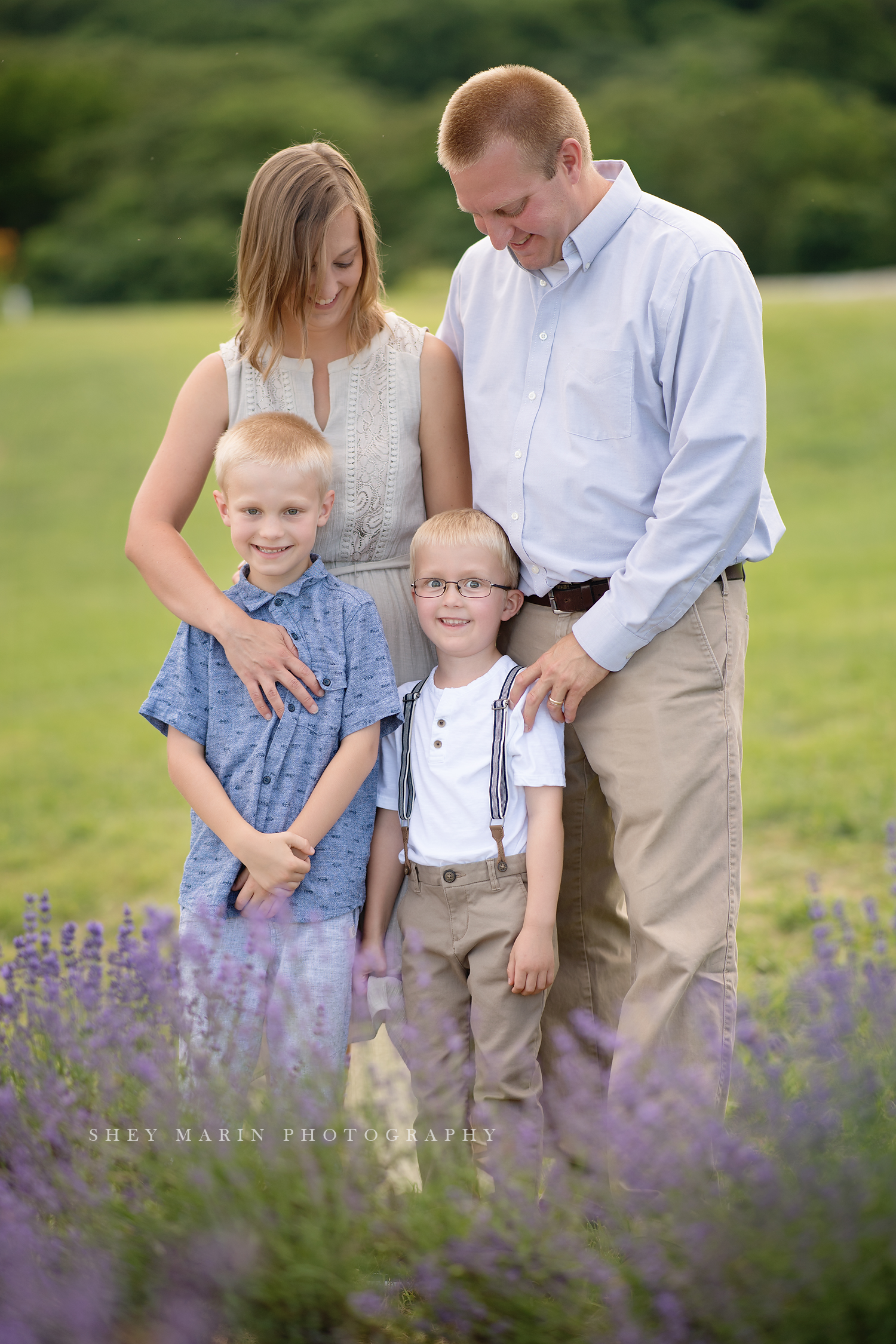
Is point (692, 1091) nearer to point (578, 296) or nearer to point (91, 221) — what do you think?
point (578, 296)

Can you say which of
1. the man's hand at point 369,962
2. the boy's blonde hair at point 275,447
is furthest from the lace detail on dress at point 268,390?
the man's hand at point 369,962

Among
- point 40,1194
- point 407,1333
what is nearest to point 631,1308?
point 407,1333

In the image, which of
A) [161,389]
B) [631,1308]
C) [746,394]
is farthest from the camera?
[161,389]

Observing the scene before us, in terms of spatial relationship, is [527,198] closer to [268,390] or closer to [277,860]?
[268,390]

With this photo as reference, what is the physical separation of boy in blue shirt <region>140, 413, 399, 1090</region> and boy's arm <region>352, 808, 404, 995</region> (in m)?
0.06

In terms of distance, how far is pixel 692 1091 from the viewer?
6.31 feet

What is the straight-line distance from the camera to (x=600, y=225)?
2.61 m

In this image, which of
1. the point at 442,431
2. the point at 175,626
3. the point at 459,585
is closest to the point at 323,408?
the point at 442,431

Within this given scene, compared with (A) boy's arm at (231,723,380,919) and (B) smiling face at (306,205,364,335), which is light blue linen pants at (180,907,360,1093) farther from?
(B) smiling face at (306,205,364,335)

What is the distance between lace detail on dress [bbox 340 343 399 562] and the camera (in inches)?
111

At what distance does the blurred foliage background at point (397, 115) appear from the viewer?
32.5 m

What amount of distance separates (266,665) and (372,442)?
0.59m

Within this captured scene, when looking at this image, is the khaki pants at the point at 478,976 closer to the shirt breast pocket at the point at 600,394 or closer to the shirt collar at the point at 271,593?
the shirt collar at the point at 271,593

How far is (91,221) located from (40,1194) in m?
39.8
